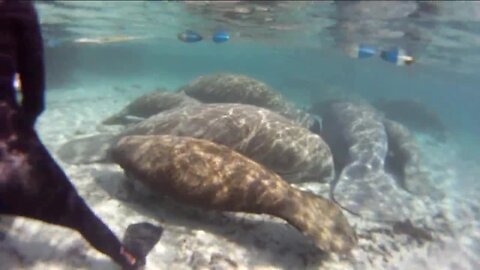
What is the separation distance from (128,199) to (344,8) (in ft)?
49.8

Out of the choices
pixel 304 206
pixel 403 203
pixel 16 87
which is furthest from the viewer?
pixel 403 203

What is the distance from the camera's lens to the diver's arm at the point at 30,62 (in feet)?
12.3

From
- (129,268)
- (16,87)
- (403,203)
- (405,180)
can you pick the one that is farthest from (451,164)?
(16,87)

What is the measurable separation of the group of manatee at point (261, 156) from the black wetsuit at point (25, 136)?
6.81 ft

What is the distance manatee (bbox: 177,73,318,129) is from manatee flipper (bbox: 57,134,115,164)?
→ 4.84 m

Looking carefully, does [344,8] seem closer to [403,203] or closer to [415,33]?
[415,33]

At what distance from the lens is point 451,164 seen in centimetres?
1823

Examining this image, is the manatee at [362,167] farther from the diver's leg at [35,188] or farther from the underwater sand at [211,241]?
the diver's leg at [35,188]

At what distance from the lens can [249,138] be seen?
921cm

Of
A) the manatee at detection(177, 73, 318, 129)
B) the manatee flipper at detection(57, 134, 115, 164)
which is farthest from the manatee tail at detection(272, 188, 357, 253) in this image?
the manatee at detection(177, 73, 318, 129)

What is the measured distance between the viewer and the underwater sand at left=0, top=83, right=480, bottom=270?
4.97 m

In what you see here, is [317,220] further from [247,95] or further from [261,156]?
[247,95]

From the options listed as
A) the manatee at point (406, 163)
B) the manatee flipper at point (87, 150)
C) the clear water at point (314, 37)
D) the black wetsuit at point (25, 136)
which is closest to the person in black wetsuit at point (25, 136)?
the black wetsuit at point (25, 136)

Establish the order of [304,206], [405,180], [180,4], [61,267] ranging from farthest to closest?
[180,4], [405,180], [304,206], [61,267]
